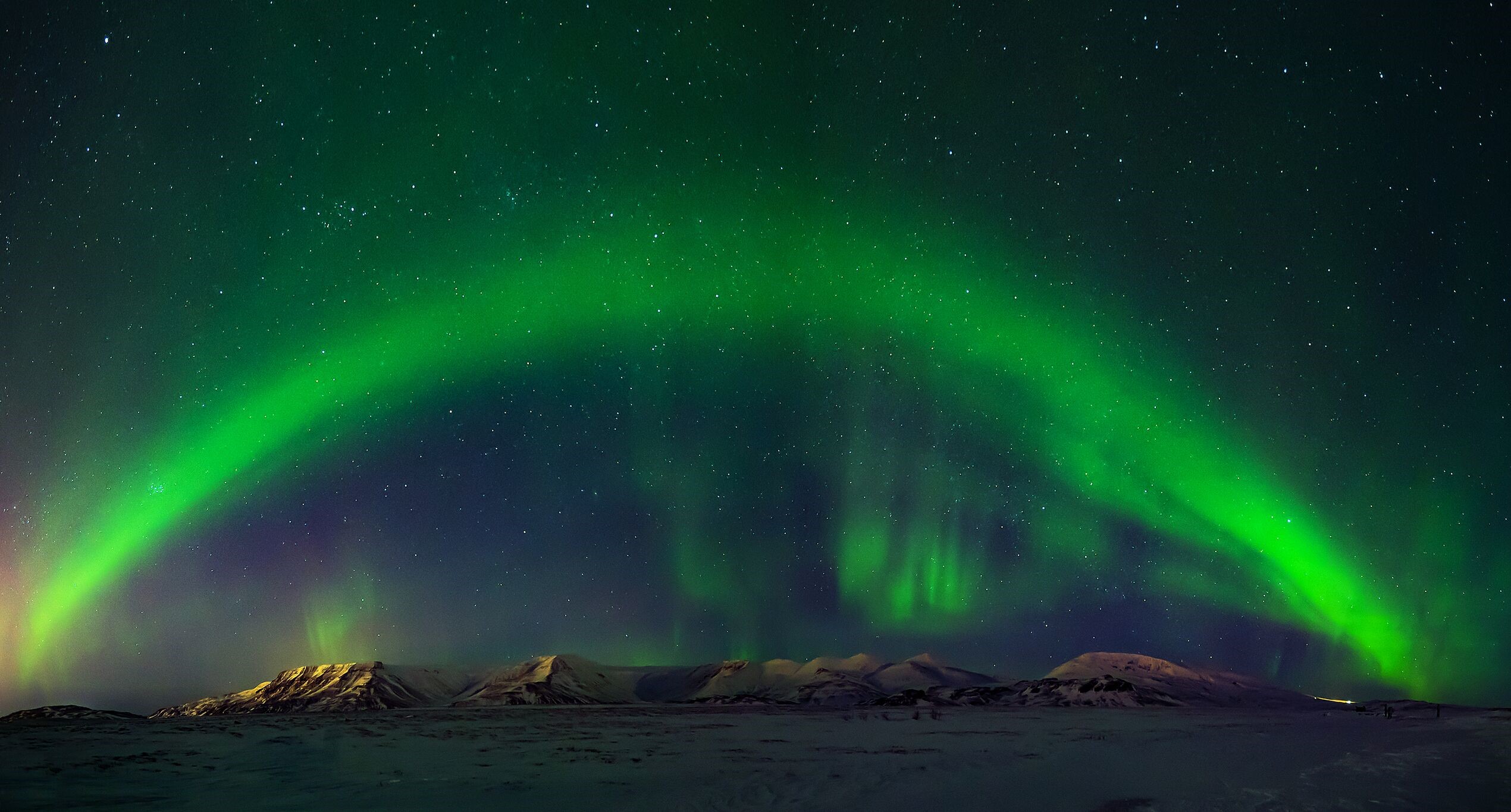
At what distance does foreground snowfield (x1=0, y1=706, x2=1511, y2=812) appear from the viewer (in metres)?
24.0

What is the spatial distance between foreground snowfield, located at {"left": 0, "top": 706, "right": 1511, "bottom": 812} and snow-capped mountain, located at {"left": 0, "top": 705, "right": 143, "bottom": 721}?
103 meters

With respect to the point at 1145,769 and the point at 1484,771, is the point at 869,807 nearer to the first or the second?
the point at 1145,769

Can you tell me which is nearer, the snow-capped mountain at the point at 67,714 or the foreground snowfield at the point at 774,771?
the foreground snowfield at the point at 774,771

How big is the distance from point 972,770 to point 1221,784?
8759 mm

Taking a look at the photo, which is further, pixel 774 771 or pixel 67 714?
pixel 67 714

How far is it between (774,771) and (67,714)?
610 feet

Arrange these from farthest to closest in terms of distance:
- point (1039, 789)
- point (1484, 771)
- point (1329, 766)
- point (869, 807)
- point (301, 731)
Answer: point (301, 731) → point (1329, 766) → point (1484, 771) → point (1039, 789) → point (869, 807)

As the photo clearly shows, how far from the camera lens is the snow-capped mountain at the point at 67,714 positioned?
14562 centimetres

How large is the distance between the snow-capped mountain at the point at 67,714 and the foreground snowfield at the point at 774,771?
103 meters

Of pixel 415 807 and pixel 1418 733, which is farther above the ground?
pixel 415 807

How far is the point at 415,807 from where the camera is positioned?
23125mm

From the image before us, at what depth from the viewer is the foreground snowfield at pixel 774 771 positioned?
24.0m

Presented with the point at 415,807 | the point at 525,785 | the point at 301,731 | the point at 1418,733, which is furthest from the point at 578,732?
the point at 1418,733

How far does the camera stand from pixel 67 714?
161875 mm
